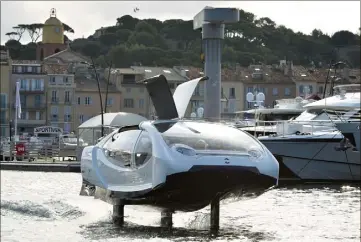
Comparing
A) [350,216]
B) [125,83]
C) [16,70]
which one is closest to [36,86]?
[16,70]

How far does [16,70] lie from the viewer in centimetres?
10331

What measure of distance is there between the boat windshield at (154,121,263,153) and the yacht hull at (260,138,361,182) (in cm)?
2103

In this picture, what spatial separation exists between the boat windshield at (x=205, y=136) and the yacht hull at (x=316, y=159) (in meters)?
21.0

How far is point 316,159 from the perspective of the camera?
3694cm

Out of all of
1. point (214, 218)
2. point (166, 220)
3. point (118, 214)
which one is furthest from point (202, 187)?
point (118, 214)

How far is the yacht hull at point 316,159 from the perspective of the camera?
3669 cm

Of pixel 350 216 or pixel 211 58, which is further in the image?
pixel 211 58

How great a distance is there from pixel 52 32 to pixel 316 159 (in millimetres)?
97799

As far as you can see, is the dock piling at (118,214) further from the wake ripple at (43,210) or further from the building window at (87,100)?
the building window at (87,100)

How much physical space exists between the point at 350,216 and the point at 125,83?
84.6 metres

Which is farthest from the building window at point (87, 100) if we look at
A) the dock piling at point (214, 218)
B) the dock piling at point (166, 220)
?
the dock piling at point (214, 218)

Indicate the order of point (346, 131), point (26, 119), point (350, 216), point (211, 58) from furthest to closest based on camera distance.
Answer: point (26, 119)
point (211, 58)
point (346, 131)
point (350, 216)

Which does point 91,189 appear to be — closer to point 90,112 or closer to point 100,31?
point 90,112

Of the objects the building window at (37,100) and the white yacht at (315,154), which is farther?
the building window at (37,100)
